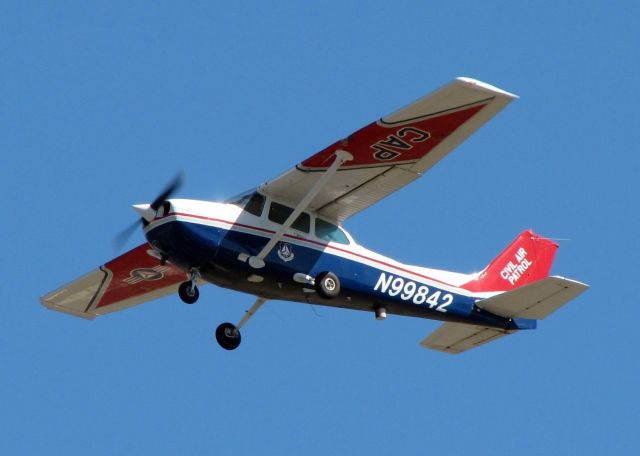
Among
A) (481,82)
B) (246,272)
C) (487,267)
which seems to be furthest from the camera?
(487,267)

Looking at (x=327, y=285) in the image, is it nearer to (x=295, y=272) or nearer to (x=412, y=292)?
(x=295, y=272)

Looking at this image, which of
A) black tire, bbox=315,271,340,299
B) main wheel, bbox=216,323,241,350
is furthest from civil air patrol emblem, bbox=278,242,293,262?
main wheel, bbox=216,323,241,350

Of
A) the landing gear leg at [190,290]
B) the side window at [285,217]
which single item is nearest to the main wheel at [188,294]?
the landing gear leg at [190,290]

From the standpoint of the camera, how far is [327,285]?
21.1 m

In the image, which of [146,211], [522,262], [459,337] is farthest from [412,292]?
[146,211]

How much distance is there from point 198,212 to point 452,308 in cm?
474

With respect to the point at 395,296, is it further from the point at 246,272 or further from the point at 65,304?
the point at 65,304

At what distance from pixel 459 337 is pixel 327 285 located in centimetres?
344

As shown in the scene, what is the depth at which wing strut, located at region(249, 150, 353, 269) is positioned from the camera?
20.7m

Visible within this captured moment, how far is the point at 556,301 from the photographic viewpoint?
22.2m

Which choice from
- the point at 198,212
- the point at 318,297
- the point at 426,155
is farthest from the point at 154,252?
the point at 426,155

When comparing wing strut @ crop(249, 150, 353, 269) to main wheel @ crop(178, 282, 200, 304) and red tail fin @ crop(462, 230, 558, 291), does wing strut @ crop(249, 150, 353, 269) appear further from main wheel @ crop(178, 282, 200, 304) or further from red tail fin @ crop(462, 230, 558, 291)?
red tail fin @ crop(462, 230, 558, 291)

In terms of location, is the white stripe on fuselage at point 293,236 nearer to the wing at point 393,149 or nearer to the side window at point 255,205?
the side window at point 255,205

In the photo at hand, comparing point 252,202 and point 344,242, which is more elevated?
point 252,202
